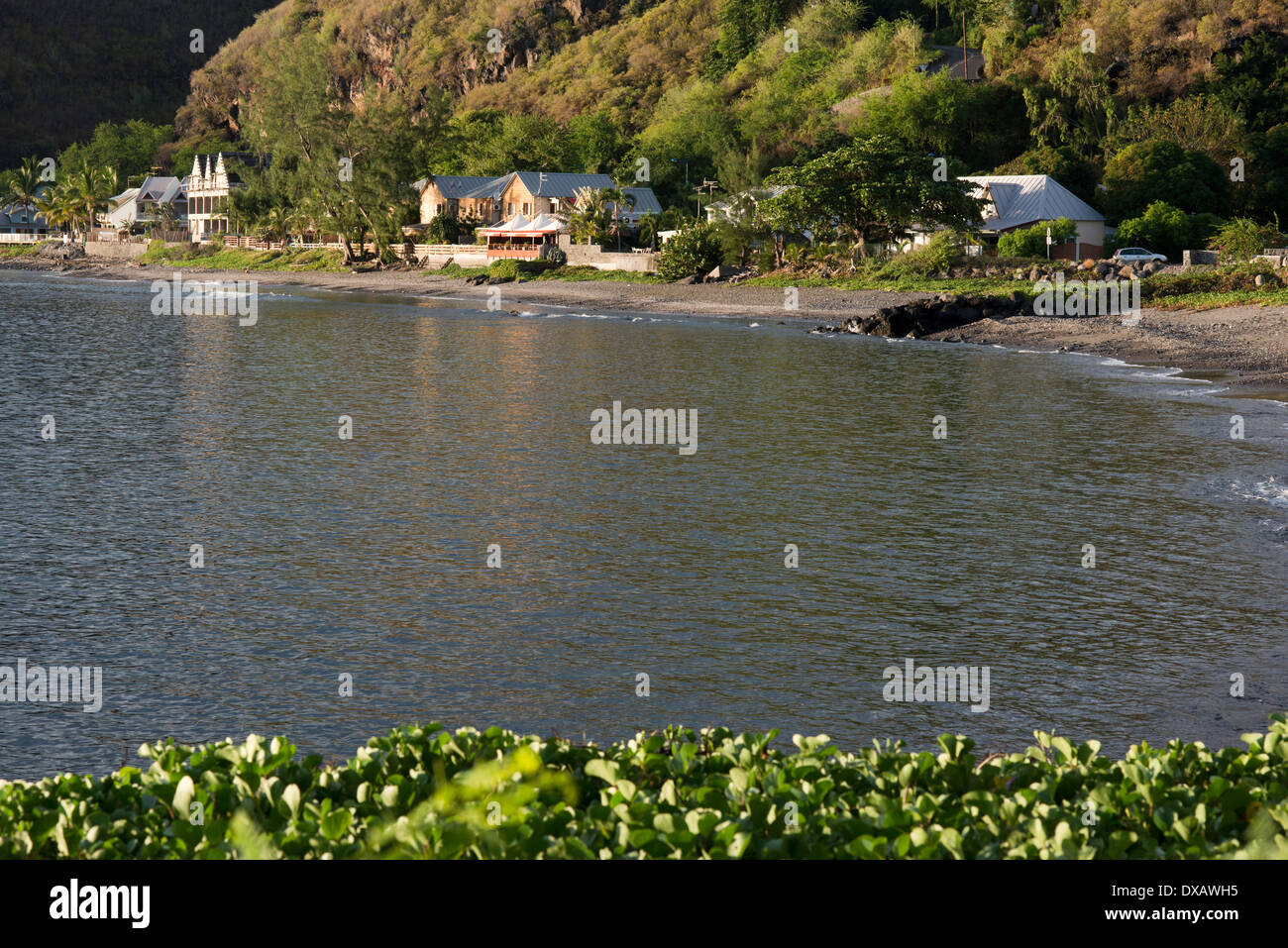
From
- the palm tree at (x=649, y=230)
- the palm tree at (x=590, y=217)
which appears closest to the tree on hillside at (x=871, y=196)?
the palm tree at (x=649, y=230)

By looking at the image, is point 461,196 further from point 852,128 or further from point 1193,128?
point 1193,128

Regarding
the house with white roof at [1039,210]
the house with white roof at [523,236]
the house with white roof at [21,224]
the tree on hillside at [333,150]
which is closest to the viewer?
the house with white roof at [1039,210]

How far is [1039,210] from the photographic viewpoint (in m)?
74.9

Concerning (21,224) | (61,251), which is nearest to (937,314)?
(61,251)

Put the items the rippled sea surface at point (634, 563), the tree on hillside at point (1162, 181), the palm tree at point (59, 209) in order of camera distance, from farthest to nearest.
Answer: the palm tree at point (59, 209), the tree on hillside at point (1162, 181), the rippled sea surface at point (634, 563)

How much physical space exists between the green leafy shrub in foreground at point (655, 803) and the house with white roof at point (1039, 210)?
70.8 metres

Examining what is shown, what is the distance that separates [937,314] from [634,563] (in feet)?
142

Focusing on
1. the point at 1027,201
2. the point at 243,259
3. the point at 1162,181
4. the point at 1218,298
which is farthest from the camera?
the point at 243,259

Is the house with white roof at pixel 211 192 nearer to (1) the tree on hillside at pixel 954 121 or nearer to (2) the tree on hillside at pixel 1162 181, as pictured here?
(1) the tree on hillside at pixel 954 121

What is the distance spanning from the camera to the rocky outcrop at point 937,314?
57.8m

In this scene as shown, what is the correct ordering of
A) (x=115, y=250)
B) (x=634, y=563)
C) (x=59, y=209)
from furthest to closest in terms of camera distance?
(x=59, y=209) → (x=115, y=250) → (x=634, y=563)

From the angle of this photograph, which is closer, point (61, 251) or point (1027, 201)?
point (1027, 201)

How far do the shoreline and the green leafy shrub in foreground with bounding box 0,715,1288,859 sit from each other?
31996 millimetres
